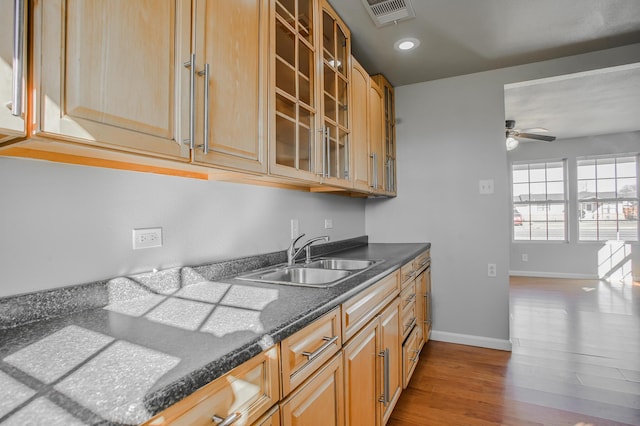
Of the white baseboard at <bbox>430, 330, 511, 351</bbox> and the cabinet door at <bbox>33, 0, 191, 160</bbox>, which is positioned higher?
the cabinet door at <bbox>33, 0, 191, 160</bbox>

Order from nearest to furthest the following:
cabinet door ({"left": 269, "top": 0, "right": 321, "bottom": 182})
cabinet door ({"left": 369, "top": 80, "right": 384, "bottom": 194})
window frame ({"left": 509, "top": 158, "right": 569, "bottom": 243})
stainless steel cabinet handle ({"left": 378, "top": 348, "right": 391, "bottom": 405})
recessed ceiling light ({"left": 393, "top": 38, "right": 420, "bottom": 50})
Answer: cabinet door ({"left": 269, "top": 0, "right": 321, "bottom": 182}) < stainless steel cabinet handle ({"left": 378, "top": 348, "right": 391, "bottom": 405}) < recessed ceiling light ({"left": 393, "top": 38, "right": 420, "bottom": 50}) < cabinet door ({"left": 369, "top": 80, "right": 384, "bottom": 194}) < window frame ({"left": 509, "top": 158, "right": 569, "bottom": 243})

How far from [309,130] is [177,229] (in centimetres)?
79

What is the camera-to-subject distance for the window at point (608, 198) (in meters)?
5.54

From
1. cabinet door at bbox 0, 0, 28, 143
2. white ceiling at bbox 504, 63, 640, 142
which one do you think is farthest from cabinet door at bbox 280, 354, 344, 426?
white ceiling at bbox 504, 63, 640, 142

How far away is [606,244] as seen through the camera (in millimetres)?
5578

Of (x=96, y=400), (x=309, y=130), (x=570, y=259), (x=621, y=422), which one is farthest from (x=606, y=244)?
(x=96, y=400)

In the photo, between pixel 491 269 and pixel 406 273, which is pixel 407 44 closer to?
pixel 406 273

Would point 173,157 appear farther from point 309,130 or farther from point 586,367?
point 586,367

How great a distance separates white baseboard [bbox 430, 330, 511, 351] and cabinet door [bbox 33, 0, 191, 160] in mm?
2891

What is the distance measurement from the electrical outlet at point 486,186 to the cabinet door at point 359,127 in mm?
1195

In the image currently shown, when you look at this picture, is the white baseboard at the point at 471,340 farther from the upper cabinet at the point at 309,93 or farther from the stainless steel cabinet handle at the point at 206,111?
the stainless steel cabinet handle at the point at 206,111

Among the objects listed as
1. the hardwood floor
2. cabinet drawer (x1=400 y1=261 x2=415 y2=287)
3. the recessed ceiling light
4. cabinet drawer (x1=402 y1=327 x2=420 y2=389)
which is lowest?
the hardwood floor

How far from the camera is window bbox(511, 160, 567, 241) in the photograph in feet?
19.4

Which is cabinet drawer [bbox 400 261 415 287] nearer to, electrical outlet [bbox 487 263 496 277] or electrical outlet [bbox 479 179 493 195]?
electrical outlet [bbox 487 263 496 277]
